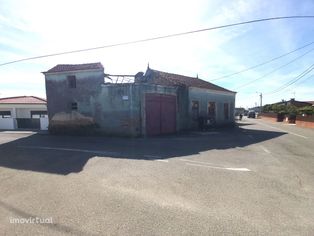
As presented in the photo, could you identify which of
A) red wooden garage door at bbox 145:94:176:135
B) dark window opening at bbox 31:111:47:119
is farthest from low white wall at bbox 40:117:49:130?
red wooden garage door at bbox 145:94:176:135

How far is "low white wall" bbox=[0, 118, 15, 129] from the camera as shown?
98.9 feet

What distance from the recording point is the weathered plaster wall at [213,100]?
968 inches

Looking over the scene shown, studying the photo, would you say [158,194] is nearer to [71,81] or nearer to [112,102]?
[112,102]

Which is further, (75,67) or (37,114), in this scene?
(37,114)

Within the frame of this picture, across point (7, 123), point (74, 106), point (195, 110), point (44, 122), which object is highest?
point (74, 106)

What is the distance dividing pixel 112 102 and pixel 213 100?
12711 mm

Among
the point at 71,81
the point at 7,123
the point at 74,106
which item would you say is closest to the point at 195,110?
the point at 74,106

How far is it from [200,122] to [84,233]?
2059cm

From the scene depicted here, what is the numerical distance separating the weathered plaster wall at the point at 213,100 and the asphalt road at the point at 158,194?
14168 millimetres

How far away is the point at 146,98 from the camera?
60.7ft

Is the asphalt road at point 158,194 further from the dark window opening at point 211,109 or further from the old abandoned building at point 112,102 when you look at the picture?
the dark window opening at point 211,109

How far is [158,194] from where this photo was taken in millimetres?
6262

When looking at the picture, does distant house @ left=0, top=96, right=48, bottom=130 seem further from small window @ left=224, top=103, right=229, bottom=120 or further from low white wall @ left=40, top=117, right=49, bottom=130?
small window @ left=224, top=103, right=229, bottom=120

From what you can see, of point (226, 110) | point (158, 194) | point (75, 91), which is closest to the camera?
point (158, 194)
